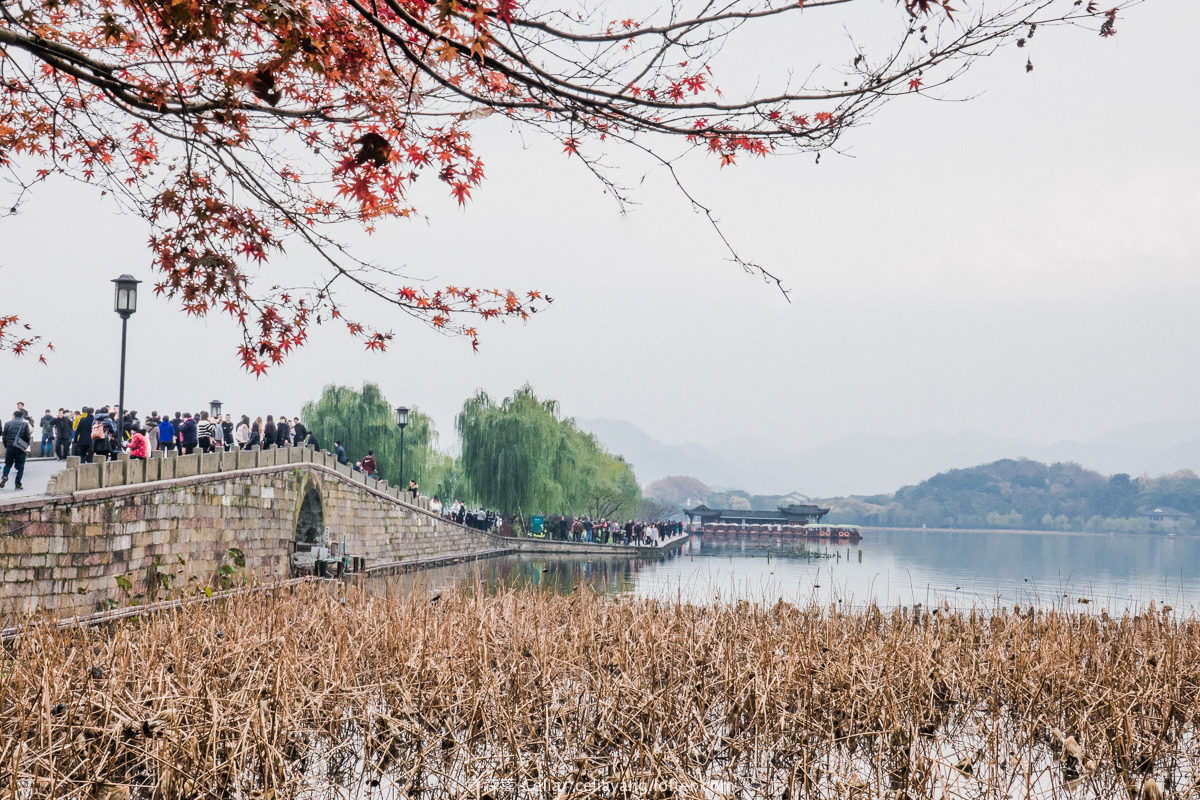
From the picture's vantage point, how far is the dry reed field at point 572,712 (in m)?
5.07

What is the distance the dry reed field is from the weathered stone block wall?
8.48 ft

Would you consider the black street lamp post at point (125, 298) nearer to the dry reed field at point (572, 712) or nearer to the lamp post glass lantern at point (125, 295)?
the lamp post glass lantern at point (125, 295)

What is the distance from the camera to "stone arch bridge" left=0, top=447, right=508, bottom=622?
11.9m

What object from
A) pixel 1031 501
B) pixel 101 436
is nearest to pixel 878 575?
pixel 101 436

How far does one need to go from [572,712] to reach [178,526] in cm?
1205

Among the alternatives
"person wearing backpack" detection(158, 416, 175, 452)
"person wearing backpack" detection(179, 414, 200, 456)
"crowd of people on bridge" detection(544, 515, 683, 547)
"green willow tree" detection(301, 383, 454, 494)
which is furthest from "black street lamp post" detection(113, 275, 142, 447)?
"crowd of people on bridge" detection(544, 515, 683, 547)

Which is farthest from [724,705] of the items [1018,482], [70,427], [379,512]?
[1018,482]

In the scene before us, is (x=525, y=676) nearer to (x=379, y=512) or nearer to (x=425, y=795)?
(x=425, y=795)

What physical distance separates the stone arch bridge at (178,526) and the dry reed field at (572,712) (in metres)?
1.71

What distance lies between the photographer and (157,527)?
15094mm

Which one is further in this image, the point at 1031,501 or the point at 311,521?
the point at 1031,501

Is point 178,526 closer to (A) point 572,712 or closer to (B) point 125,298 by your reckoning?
(B) point 125,298

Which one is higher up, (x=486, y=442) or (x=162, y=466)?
(x=486, y=442)

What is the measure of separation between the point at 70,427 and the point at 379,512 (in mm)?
9905
